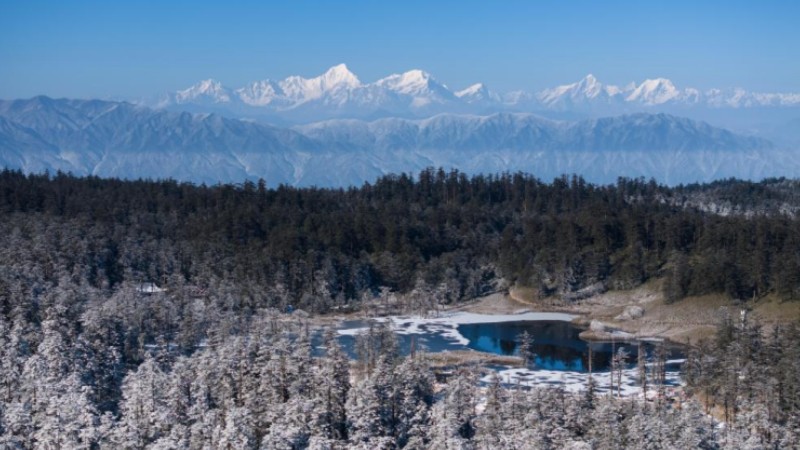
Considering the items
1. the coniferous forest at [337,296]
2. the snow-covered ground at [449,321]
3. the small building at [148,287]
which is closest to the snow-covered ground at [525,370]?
the snow-covered ground at [449,321]

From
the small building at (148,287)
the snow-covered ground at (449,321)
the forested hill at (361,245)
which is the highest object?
the forested hill at (361,245)

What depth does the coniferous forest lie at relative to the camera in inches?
1799

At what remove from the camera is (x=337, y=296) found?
324 ft

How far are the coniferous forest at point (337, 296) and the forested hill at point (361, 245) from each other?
12.4 inches

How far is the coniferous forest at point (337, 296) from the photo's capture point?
45688 millimetres

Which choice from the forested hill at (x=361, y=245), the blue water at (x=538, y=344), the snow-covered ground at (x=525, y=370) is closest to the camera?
the snow-covered ground at (x=525, y=370)

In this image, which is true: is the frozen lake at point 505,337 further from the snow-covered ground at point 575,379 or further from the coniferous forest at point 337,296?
the coniferous forest at point 337,296

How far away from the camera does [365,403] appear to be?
4753 centimetres

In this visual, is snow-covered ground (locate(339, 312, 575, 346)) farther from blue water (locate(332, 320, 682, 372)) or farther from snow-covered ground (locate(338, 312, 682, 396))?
blue water (locate(332, 320, 682, 372))

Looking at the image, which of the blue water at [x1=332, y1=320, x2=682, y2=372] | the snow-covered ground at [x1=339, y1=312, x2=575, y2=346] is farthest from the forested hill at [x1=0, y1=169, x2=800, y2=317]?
the blue water at [x1=332, y1=320, x2=682, y2=372]

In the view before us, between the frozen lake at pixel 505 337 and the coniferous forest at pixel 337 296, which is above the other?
the coniferous forest at pixel 337 296

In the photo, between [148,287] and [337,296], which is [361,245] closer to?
[337,296]

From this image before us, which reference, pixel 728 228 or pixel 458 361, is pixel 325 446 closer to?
pixel 458 361

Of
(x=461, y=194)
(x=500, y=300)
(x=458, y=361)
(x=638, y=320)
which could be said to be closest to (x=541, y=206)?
(x=461, y=194)
